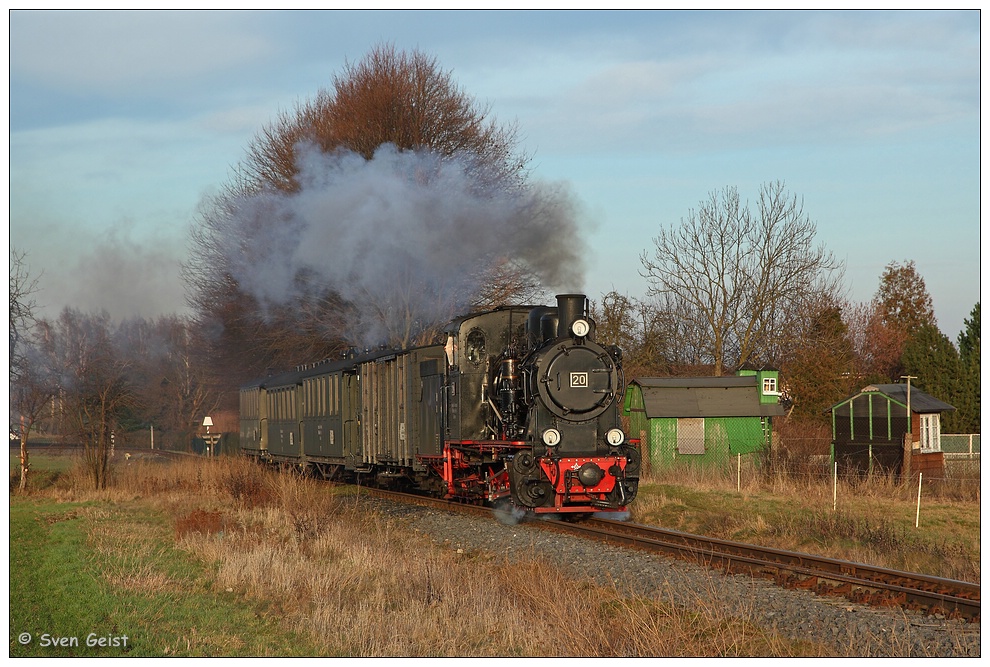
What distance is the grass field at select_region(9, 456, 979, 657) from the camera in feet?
26.6

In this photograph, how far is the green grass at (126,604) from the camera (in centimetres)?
825

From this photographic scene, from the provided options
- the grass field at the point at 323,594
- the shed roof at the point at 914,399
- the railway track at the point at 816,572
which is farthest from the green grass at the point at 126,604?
the shed roof at the point at 914,399

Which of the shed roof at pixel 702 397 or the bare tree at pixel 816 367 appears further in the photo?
the bare tree at pixel 816 367

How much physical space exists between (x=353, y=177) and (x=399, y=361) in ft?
46.7

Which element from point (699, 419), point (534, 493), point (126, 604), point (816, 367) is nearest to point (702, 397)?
point (699, 419)

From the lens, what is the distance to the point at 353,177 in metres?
31.5

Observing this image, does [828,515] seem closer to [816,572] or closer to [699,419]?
[816,572]

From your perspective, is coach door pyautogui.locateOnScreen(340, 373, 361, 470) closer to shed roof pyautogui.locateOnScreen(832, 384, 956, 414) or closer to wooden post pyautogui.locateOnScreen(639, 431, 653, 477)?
wooden post pyautogui.locateOnScreen(639, 431, 653, 477)

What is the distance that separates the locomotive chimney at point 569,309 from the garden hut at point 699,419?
11.6m

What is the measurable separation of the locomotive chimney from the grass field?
12.6 ft

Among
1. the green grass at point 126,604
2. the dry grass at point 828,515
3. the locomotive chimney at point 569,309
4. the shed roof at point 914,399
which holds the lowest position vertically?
the dry grass at point 828,515

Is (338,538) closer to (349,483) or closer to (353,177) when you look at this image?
(349,483)

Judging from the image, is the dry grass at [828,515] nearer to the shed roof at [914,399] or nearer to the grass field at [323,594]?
the grass field at [323,594]
